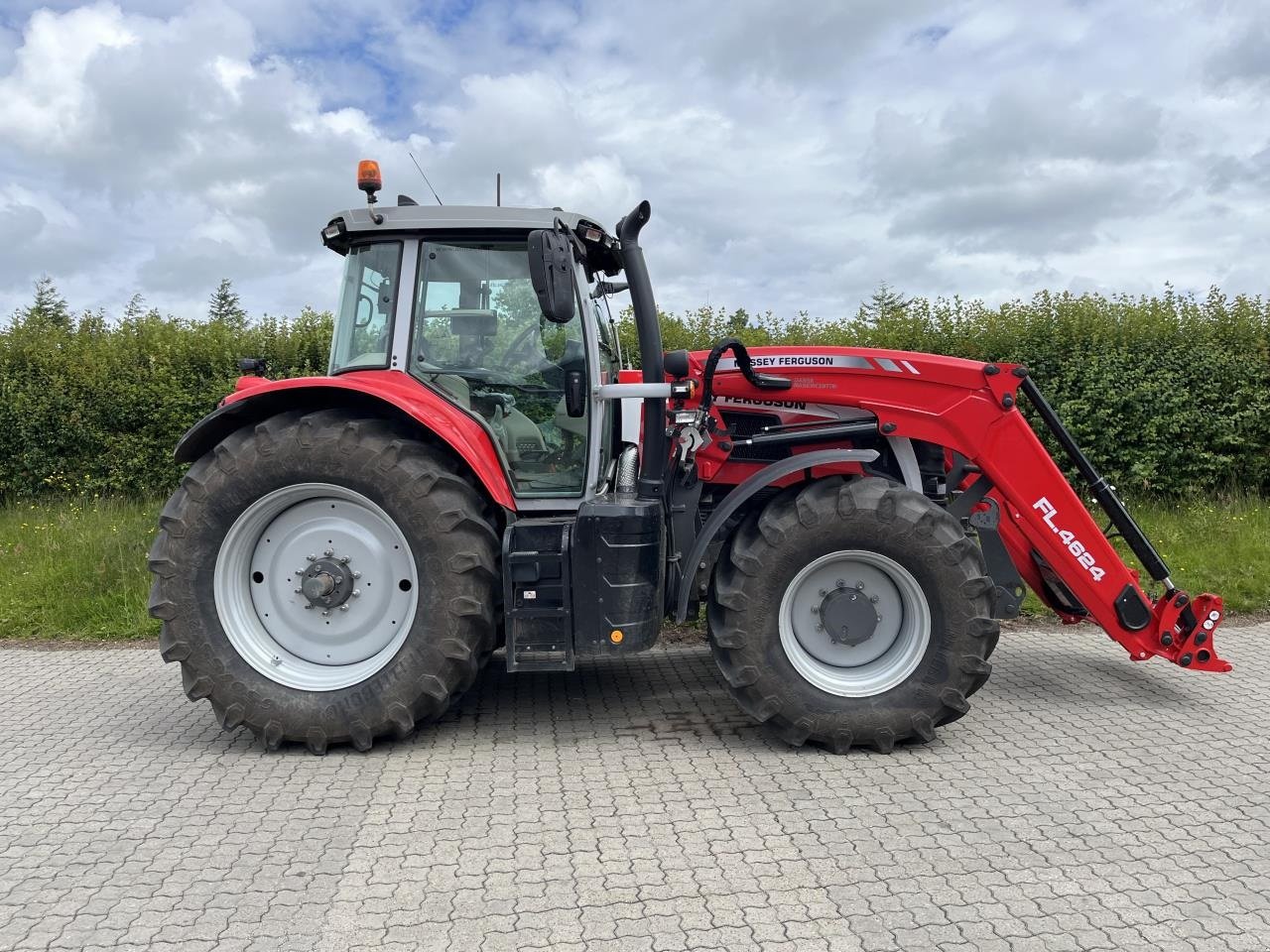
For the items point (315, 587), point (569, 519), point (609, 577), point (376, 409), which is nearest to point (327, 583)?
point (315, 587)

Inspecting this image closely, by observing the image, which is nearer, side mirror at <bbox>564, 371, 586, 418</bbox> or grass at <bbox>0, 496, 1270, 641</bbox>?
side mirror at <bbox>564, 371, 586, 418</bbox>

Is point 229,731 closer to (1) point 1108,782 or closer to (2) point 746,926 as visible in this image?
(2) point 746,926

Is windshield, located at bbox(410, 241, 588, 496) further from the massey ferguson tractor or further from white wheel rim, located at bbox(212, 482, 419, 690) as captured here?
white wheel rim, located at bbox(212, 482, 419, 690)

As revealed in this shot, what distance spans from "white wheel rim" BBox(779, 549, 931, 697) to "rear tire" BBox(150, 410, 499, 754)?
52.9 inches

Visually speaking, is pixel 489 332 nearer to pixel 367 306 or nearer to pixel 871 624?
pixel 367 306

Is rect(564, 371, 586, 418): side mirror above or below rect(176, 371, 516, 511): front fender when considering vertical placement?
above

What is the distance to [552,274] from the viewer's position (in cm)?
376

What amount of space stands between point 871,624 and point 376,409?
2362 mm

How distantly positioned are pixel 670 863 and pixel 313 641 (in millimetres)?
2026

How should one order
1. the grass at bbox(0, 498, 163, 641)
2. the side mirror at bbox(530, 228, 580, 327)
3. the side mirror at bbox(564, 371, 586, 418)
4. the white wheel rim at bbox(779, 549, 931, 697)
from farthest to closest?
the grass at bbox(0, 498, 163, 641) < the side mirror at bbox(564, 371, 586, 418) < the white wheel rim at bbox(779, 549, 931, 697) < the side mirror at bbox(530, 228, 580, 327)

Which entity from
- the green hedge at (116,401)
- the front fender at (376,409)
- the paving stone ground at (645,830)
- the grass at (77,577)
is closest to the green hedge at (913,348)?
the green hedge at (116,401)

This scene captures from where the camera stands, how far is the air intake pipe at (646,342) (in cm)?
424

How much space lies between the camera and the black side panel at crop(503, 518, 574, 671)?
4.08 metres

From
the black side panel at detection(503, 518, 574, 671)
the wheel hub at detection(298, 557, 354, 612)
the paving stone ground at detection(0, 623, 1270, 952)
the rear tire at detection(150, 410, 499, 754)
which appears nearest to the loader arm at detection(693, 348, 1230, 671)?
the paving stone ground at detection(0, 623, 1270, 952)
